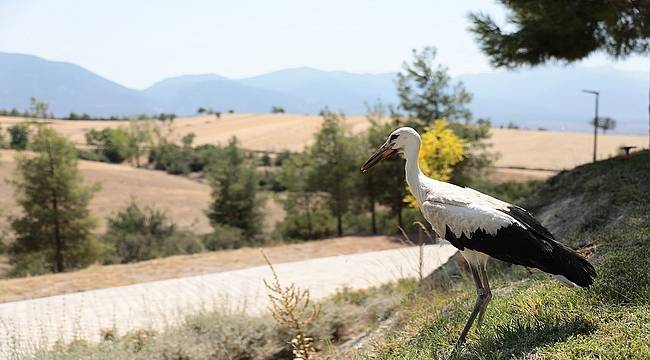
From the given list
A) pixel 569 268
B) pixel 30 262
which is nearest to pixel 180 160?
pixel 30 262

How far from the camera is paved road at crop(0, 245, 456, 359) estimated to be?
27.9 ft

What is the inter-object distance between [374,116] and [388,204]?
5380 mm

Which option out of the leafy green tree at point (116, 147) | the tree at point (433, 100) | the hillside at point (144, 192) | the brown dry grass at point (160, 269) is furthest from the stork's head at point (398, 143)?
the leafy green tree at point (116, 147)

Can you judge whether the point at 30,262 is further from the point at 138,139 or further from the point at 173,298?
the point at 138,139

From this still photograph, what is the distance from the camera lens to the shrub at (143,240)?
2144cm

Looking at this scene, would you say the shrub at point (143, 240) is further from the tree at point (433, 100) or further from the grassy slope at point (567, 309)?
the grassy slope at point (567, 309)

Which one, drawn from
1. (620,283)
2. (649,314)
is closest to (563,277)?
(649,314)

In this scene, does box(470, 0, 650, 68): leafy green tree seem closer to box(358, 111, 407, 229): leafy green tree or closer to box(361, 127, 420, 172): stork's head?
box(361, 127, 420, 172): stork's head

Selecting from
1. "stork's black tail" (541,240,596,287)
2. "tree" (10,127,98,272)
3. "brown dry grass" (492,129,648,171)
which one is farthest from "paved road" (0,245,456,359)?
"brown dry grass" (492,129,648,171)

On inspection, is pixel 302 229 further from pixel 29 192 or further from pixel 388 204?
pixel 29 192

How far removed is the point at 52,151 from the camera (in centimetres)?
1925

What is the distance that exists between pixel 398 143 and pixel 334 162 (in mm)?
19296

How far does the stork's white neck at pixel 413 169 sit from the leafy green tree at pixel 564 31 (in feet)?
27.6

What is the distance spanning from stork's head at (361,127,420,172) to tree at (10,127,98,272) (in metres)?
17.2
